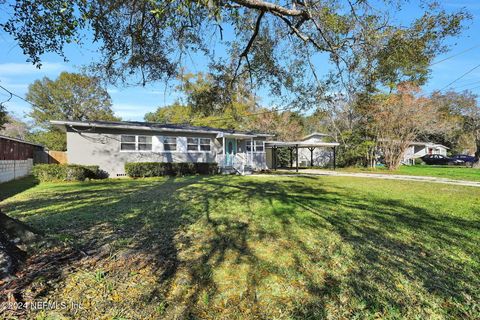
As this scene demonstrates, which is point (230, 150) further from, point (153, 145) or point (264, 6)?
point (264, 6)

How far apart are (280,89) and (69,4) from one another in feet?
17.5

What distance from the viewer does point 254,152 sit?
20.8 m

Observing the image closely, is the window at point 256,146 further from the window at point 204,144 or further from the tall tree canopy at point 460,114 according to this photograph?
the tall tree canopy at point 460,114

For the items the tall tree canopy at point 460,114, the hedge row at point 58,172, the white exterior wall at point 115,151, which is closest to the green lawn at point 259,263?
the hedge row at point 58,172

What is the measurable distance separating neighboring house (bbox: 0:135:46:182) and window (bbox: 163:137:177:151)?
303 inches

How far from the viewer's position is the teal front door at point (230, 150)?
19.0m

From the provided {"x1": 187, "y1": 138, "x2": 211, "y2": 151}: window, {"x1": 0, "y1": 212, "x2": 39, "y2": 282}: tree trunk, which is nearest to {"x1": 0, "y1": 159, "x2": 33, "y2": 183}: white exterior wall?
{"x1": 187, "y1": 138, "x2": 211, "y2": 151}: window

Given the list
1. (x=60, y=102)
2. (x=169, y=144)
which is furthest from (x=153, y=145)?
(x=60, y=102)

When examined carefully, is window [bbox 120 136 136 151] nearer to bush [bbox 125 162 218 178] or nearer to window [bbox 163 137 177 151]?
bush [bbox 125 162 218 178]

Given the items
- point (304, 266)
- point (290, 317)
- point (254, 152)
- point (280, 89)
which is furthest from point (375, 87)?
point (254, 152)

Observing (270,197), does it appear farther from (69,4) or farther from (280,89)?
(69,4)

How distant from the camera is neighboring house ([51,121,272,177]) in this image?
1416 cm

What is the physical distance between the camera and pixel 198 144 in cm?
1792

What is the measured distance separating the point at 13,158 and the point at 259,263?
55.9ft
